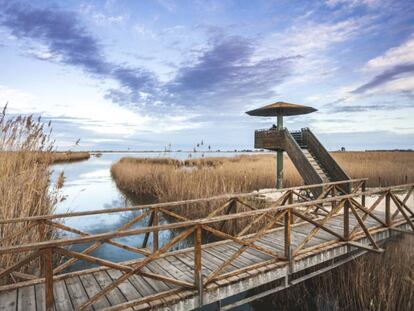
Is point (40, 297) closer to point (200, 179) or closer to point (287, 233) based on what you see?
point (287, 233)

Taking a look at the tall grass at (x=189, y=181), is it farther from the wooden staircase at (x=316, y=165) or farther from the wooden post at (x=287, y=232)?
the wooden post at (x=287, y=232)

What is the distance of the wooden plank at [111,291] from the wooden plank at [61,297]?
45cm

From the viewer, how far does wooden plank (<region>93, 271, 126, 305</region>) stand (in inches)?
137

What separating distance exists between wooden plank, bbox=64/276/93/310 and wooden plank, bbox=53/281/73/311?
47mm

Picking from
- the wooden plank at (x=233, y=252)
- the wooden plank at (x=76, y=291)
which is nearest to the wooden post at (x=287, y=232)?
the wooden plank at (x=233, y=252)

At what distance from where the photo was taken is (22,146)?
5906 millimetres

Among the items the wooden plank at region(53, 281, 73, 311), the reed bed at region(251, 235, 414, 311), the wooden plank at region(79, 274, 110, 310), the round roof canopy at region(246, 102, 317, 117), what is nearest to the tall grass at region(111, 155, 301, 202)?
the round roof canopy at region(246, 102, 317, 117)

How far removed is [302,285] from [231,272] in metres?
2.69

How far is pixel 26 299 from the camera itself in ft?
11.7

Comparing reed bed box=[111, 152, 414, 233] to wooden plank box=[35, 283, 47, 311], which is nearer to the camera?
wooden plank box=[35, 283, 47, 311]

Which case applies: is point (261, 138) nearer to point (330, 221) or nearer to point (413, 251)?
point (330, 221)

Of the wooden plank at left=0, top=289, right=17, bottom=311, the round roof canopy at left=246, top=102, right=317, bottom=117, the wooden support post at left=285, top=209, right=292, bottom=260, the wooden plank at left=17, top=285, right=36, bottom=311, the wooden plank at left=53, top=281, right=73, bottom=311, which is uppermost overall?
the round roof canopy at left=246, top=102, right=317, bottom=117

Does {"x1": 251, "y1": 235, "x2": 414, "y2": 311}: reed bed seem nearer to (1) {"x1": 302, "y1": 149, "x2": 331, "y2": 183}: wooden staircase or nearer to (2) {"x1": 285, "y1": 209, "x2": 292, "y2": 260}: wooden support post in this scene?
(2) {"x1": 285, "y1": 209, "x2": 292, "y2": 260}: wooden support post

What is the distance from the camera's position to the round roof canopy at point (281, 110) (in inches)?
516
